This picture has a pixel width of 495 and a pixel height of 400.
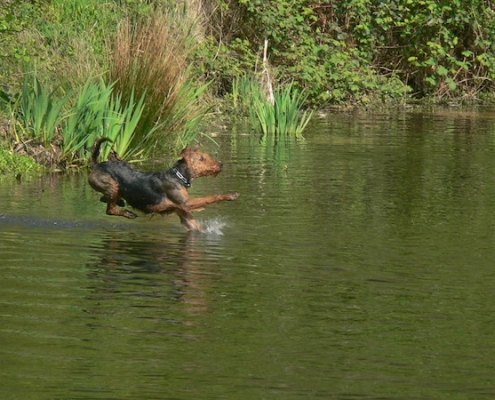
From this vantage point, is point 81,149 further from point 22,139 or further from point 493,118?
point 493,118

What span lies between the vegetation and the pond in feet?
3.78

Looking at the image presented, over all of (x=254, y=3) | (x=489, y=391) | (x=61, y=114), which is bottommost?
(x=489, y=391)

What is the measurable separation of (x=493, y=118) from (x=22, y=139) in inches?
418

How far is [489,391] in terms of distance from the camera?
649 cm

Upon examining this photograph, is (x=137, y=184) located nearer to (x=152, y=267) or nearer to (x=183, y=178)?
(x=183, y=178)

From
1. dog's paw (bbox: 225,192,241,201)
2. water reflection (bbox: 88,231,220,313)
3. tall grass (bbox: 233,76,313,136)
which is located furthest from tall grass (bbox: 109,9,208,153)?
water reflection (bbox: 88,231,220,313)

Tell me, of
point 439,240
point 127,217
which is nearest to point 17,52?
point 127,217

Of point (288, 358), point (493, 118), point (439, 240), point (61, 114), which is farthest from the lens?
point (493, 118)

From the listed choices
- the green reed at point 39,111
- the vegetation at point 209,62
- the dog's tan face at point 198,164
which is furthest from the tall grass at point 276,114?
the dog's tan face at point 198,164

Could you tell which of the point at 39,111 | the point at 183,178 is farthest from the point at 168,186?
the point at 39,111

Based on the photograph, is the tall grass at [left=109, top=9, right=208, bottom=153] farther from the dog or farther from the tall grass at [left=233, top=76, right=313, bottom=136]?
the dog

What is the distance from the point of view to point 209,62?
23.0m

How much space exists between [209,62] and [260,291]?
1446cm

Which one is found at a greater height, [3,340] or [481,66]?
[481,66]
